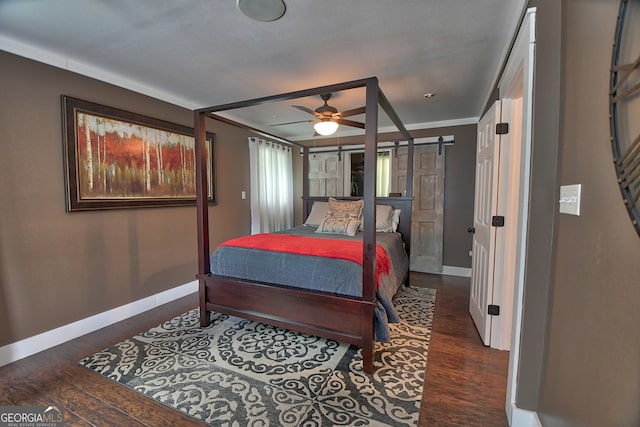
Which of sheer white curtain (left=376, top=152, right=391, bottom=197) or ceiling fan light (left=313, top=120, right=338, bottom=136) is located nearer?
ceiling fan light (left=313, top=120, right=338, bottom=136)

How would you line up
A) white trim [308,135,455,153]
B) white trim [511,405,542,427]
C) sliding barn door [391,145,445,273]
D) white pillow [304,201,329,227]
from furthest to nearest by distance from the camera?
1. sliding barn door [391,145,445,273]
2. white trim [308,135,455,153]
3. white pillow [304,201,329,227]
4. white trim [511,405,542,427]

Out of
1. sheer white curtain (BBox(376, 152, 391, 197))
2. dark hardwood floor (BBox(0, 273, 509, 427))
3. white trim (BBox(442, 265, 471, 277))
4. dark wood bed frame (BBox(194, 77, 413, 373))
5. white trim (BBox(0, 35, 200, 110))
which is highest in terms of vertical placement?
white trim (BBox(0, 35, 200, 110))

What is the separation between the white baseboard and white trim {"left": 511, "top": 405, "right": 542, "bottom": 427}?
325 cm

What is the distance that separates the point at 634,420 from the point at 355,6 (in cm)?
207

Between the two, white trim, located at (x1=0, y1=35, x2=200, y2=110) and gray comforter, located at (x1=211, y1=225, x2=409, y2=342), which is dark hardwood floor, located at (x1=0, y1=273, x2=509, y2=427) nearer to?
gray comforter, located at (x1=211, y1=225, x2=409, y2=342)

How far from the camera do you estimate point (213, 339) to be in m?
2.26

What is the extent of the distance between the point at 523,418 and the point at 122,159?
360 cm

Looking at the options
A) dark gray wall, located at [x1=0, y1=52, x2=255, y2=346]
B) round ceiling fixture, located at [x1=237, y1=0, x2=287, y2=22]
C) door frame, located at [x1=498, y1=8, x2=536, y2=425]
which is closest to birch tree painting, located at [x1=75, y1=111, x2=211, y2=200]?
dark gray wall, located at [x1=0, y1=52, x2=255, y2=346]

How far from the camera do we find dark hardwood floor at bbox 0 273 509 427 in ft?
4.77

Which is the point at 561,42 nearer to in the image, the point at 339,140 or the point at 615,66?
the point at 615,66

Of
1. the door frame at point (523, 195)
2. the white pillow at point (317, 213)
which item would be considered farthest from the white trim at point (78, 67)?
the door frame at point (523, 195)

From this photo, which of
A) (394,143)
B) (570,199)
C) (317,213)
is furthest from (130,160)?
(394,143)

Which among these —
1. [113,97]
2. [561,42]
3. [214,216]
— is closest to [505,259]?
[561,42]

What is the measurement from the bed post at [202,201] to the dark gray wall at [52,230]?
0.92 meters
